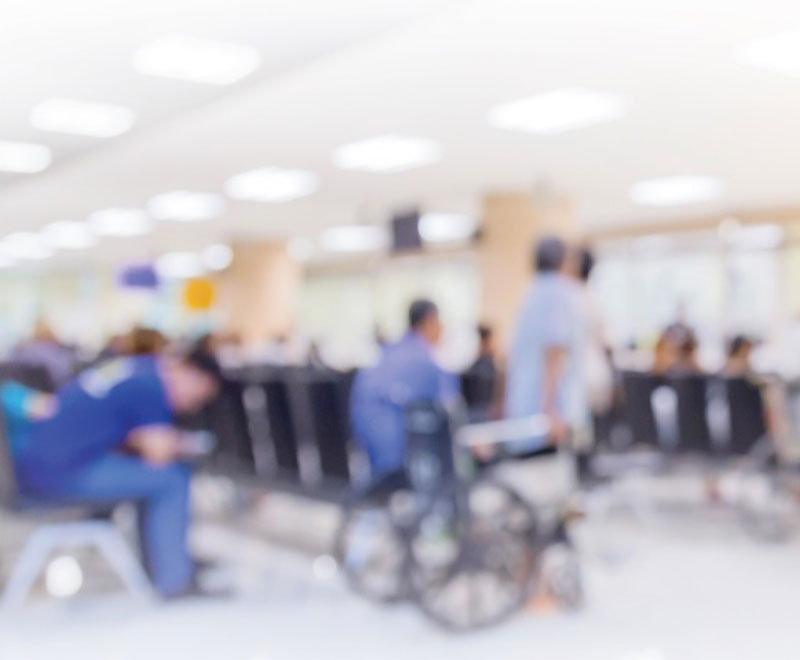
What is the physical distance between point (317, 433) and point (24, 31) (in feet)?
8.66

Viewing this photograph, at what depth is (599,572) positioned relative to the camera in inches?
182

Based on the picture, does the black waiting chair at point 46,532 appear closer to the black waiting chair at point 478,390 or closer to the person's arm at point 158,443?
the person's arm at point 158,443

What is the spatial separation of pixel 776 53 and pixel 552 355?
2.87 metres

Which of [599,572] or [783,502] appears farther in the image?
[783,502]

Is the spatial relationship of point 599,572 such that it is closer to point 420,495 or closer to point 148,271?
point 420,495

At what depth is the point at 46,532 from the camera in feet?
13.3

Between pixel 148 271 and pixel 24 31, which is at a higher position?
pixel 24 31

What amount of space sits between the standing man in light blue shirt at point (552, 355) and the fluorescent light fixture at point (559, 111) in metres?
3.06

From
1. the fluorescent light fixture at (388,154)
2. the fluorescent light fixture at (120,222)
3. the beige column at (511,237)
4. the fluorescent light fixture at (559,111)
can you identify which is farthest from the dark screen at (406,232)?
the fluorescent light fixture at (559,111)

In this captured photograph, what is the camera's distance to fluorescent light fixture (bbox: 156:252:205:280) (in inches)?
795

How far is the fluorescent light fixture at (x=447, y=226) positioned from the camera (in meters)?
14.4

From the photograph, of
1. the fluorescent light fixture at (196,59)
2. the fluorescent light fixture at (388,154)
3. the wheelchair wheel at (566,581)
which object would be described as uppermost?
the fluorescent light fixture at (196,59)

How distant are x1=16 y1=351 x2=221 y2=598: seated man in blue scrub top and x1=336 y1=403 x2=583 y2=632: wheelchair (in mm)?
791

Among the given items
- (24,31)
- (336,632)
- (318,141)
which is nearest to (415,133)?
(318,141)
